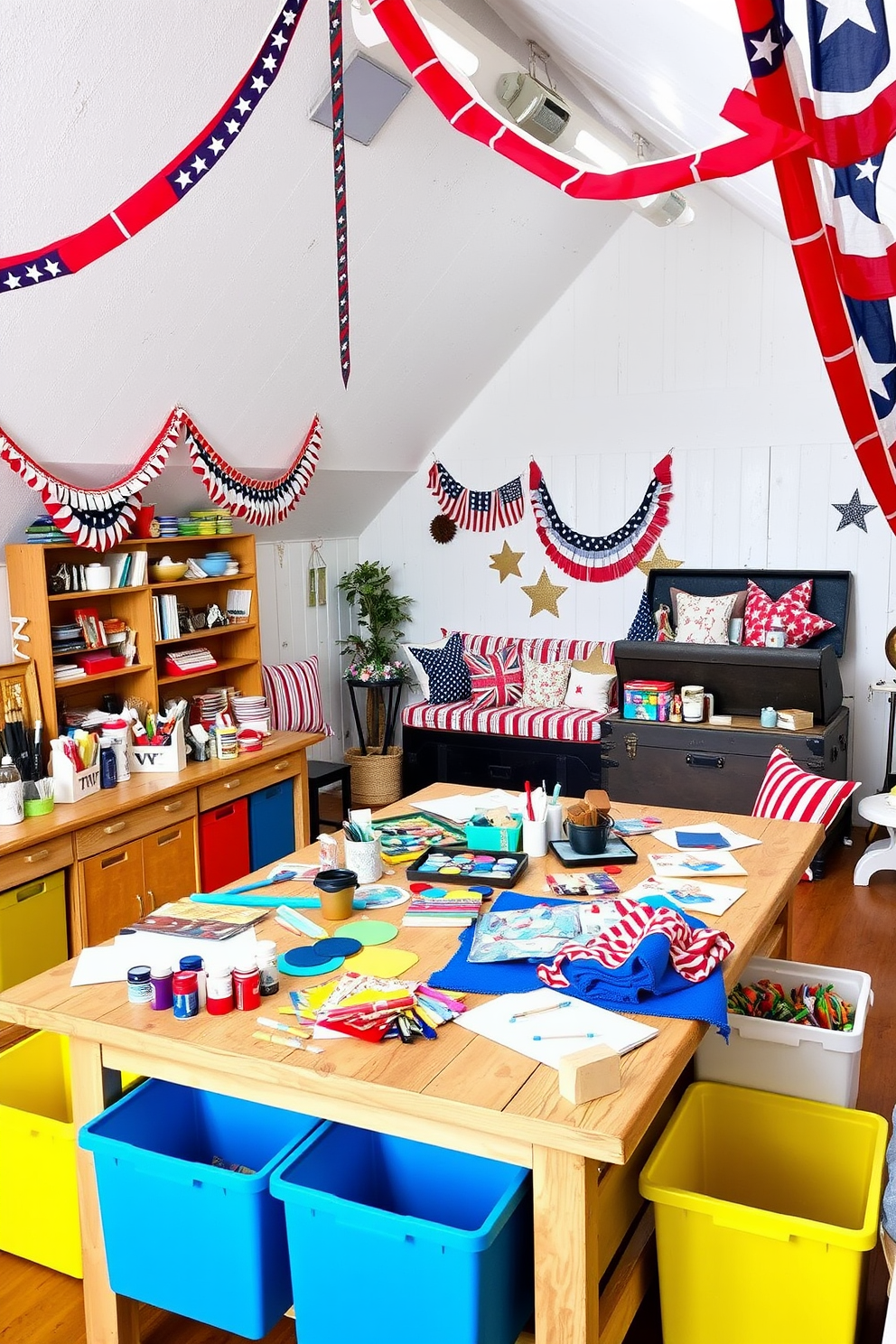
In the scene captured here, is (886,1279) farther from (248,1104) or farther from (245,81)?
(245,81)

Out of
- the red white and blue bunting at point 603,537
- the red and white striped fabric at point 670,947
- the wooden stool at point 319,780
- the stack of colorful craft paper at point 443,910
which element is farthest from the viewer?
the red white and blue bunting at point 603,537

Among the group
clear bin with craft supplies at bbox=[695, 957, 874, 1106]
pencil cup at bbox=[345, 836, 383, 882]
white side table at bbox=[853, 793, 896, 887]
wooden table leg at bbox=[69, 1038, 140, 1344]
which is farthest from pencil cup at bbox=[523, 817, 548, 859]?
white side table at bbox=[853, 793, 896, 887]

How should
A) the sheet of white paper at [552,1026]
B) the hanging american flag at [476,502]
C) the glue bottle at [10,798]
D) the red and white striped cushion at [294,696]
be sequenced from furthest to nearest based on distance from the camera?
the hanging american flag at [476,502] → the red and white striped cushion at [294,696] → the glue bottle at [10,798] → the sheet of white paper at [552,1026]

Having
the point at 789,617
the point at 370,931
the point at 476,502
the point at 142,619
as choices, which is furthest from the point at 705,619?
the point at 370,931

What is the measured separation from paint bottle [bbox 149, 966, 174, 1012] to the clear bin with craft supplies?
1186 mm

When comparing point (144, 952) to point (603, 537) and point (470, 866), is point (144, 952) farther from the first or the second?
point (603, 537)

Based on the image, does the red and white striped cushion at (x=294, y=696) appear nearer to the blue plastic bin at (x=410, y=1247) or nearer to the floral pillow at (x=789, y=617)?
the floral pillow at (x=789, y=617)

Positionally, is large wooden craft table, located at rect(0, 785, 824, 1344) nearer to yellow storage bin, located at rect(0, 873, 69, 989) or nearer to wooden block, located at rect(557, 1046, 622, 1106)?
wooden block, located at rect(557, 1046, 622, 1106)

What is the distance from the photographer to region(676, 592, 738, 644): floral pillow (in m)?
6.00

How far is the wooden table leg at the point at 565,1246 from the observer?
1808 mm

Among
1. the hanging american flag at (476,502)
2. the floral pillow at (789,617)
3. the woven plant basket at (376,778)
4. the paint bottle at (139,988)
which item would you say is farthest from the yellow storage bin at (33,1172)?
the hanging american flag at (476,502)

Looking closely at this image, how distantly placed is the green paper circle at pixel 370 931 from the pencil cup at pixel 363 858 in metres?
0.27

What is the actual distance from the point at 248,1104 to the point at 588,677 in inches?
168

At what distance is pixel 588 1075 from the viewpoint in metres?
1.81
